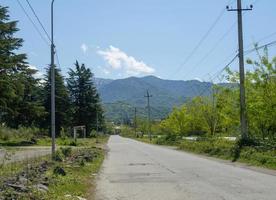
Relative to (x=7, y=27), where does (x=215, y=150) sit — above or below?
below

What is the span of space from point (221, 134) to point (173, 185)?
134 feet

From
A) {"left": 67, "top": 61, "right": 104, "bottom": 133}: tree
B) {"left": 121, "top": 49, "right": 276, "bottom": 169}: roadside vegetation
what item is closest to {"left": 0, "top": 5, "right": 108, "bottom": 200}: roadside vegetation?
{"left": 67, "top": 61, "right": 104, "bottom": 133}: tree

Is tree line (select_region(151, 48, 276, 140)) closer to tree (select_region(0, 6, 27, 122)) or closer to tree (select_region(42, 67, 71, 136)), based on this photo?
tree (select_region(0, 6, 27, 122))

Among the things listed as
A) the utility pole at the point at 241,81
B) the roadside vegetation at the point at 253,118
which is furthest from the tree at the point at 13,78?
the utility pole at the point at 241,81

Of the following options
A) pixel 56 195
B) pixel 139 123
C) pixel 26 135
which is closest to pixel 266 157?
pixel 56 195

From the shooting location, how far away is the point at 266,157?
1104 inches

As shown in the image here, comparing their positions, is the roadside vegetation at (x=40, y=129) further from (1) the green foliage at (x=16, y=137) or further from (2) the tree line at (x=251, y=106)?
(2) the tree line at (x=251, y=106)

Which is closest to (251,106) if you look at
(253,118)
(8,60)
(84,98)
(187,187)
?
(253,118)

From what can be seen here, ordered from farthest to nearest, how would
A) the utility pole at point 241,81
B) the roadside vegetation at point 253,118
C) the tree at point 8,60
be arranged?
the tree at point 8,60 → the utility pole at point 241,81 → the roadside vegetation at point 253,118

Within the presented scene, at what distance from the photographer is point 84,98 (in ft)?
385

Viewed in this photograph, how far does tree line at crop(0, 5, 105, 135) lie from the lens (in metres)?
60.8

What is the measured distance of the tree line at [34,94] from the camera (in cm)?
6081

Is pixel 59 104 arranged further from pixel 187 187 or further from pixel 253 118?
pixel 187 187

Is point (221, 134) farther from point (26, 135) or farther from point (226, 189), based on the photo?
point (226, 189)
